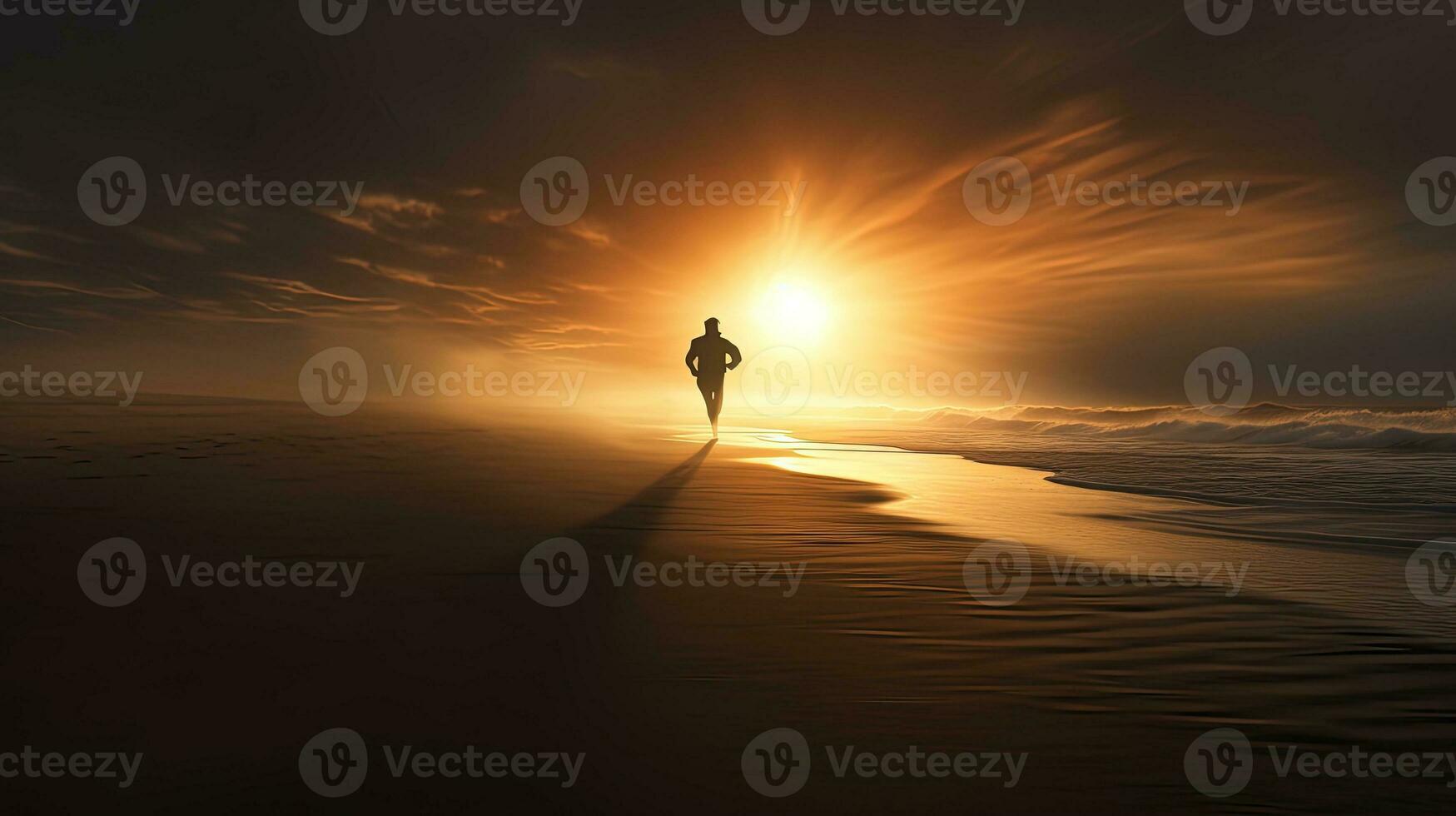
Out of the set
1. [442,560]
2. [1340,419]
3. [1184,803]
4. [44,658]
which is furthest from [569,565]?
[1340,419]

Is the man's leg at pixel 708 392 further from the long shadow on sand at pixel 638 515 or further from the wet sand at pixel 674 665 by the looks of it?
the wet sand at pixel 674 665

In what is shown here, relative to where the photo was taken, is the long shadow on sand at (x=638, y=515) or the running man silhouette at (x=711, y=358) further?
the running man silhouette at (x=711, y=358)

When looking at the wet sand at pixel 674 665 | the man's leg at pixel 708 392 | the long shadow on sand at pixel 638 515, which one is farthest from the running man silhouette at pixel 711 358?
the wet sand at pixel 674 665

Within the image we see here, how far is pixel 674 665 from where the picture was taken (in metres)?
2.95

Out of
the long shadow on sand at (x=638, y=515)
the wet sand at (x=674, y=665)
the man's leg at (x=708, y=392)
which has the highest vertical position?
the man's leg at (x=708, y=392)

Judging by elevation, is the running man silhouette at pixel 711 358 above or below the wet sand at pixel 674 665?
above

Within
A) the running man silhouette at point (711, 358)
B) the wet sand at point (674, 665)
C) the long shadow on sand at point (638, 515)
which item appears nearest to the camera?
the wet sand at point (674, 665)

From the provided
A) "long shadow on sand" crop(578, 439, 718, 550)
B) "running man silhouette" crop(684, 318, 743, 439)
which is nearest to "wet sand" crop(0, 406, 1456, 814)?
"long shadow on sand" crop(578, 439, 718, 550)

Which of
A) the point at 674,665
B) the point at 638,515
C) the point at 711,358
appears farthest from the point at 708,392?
the point at 674,665

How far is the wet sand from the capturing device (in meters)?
2.12

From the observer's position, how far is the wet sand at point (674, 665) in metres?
2.12

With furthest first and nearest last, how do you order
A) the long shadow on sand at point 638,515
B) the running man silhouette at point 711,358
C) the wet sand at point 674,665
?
the running man silhouette at point 711,358, the long shadow on sand at point 638,515, the wet sand at point 674,665

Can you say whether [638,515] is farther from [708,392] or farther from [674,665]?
[708,392]

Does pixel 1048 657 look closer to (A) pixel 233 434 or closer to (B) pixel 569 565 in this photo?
(B) pixel 569 565
